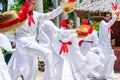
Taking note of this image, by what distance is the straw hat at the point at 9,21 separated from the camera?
363 cm

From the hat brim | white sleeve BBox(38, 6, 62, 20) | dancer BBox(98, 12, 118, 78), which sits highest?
the hat brim

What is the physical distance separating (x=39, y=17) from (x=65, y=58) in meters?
1.82

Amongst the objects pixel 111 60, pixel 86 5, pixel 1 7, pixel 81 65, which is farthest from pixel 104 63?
pixel 1 7

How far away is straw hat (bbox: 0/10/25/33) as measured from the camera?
11.9 feet

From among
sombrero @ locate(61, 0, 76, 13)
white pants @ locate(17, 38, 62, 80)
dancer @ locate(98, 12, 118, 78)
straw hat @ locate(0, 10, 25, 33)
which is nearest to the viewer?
straw hat @ locate(0, 10, 25, 33)

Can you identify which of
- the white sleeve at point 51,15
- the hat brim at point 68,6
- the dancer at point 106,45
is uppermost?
the hat brim at point 68,6

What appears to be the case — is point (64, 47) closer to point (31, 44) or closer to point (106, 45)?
point (31, 44)

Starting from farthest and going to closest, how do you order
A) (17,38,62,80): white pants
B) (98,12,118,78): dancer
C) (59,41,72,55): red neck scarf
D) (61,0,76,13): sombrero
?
(98,12,118,78): dancer → (59,41,72,55): red neck scarf → (17,38,62,80): white pants → (61,0,76,13): sombrero

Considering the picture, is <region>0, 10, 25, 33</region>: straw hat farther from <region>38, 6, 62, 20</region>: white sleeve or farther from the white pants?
<region>38, 6, 62, 20</region>: white sleeve

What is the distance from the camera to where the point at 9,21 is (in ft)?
12.0

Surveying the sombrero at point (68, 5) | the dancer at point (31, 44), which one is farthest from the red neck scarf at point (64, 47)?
the sombrero at point (68, 5)

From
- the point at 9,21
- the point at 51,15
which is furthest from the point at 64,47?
the point at 9,21

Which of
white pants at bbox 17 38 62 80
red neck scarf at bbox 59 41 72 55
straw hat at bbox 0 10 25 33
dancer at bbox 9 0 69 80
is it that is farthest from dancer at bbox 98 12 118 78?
straw hat at bbox 0 10 25 33

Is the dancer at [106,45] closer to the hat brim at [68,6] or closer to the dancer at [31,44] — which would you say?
the dancer at [31,44]
